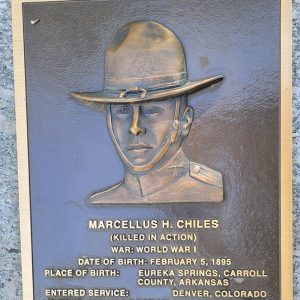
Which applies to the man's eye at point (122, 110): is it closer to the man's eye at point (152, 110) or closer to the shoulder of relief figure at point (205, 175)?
the man's eye at point (152, 110)

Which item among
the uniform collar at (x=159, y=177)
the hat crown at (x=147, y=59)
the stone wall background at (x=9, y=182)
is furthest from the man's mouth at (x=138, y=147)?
the stone wall background at (x=9, y=182)

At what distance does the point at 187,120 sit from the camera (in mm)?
2197

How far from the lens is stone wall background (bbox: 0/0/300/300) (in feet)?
7.43

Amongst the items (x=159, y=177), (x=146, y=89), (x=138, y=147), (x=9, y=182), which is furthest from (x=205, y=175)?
(x=9, y=182)

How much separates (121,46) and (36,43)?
0.38 meters

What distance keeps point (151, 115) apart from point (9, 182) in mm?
726

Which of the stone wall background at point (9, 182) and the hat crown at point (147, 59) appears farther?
the stone wall background at point (9, 182)

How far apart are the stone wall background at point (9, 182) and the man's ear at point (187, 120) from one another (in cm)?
45

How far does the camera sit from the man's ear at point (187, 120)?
2195 millimetres

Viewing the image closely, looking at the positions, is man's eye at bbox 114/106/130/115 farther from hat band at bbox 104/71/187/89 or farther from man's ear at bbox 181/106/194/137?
man's ear at bbox 181/106/194/137

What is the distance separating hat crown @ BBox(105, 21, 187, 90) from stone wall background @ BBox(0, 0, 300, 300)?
492mm

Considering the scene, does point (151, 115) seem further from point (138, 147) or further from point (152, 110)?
point (138, 147)

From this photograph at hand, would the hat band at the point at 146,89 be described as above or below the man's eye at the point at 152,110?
above

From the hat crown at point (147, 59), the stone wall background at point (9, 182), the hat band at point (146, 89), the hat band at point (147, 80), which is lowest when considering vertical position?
the stone wall background at point (9, 182)
